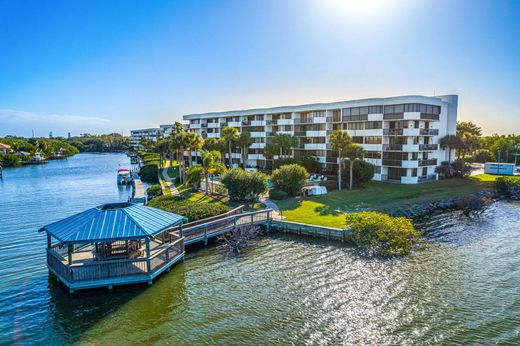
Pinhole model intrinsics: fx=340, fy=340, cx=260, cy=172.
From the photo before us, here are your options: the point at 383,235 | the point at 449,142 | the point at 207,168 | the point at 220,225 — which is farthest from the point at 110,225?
the point at 449,142

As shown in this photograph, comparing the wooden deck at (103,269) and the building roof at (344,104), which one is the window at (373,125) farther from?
the wooden deck at (103,269)

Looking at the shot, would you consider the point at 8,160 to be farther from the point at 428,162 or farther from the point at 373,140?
the point at 428,162

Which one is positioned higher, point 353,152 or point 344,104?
point 344,104

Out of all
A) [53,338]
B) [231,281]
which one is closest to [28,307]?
[53,338]

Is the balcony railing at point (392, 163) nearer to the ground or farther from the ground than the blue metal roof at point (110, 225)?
farther from the ground

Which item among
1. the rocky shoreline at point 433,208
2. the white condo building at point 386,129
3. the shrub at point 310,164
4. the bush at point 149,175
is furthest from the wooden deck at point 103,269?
the bush at point 149,175

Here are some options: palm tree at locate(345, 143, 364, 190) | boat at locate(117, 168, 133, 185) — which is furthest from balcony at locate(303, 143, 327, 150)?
boat at locate(117, 168, 133, 185)
